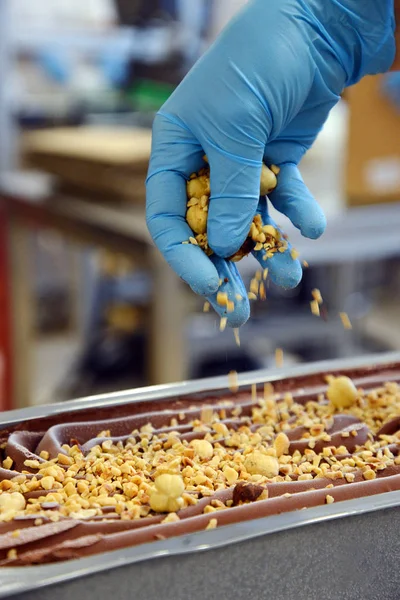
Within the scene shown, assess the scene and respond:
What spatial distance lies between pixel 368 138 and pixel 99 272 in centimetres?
211

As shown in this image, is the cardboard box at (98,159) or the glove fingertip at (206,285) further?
the cardboard box at (98,159)

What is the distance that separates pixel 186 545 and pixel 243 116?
685mm

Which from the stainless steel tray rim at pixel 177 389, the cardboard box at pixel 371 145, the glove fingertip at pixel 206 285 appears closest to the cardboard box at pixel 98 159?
the cardboard box at pixel 371 145

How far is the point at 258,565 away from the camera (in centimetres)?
99

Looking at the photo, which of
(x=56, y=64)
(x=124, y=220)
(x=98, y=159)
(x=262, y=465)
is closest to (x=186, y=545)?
(x=262, y=465)

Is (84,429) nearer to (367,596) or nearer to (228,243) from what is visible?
(228,243)

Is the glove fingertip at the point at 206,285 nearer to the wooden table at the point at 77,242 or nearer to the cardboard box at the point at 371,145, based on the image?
the wooden table at the point at 77,242

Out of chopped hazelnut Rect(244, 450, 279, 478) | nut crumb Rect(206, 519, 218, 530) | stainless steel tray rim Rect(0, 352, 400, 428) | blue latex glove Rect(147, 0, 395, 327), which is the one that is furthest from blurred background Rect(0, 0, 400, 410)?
nut crumb Rect(206, 519, 218, 530)

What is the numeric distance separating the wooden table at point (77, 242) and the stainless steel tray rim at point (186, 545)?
1.58 meters

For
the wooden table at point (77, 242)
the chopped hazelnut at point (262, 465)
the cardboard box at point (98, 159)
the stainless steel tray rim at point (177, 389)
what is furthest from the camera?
the cardboard box at point (98, 159)

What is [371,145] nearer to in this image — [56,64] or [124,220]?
[124,220]

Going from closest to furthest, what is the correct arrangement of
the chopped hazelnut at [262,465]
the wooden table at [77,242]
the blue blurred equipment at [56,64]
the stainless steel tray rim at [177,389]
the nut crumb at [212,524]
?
the nut crumb at [212,524] → the chopped hazelnut at [262,465] → the stainless steel tray rim at [177,389] → the wooden table at [77,242] → the blue blurred equipment at [56,64]

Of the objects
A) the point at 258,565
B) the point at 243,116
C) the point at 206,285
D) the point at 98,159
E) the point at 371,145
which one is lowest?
the point at 258,565

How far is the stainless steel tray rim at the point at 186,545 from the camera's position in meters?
0.91
